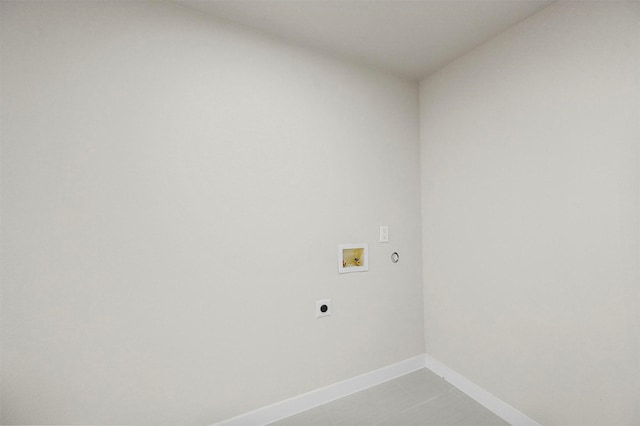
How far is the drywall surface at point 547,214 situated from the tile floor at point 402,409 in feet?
0.62

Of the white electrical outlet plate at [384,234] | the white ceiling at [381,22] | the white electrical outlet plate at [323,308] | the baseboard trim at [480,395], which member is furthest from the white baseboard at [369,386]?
the white ceiling at [381,22]

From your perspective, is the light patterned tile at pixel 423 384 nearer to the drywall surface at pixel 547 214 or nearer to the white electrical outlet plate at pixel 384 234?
the drywall surface at pixel 547 214

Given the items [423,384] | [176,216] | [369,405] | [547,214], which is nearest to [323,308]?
[369,405]

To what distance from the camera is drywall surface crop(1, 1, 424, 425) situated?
1.12 m

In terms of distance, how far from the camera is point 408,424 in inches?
59.5

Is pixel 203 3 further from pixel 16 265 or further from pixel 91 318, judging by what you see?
pixel 91 318

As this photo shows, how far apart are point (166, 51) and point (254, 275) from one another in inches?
52.5

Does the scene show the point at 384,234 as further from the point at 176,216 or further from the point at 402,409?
the point at 176,216

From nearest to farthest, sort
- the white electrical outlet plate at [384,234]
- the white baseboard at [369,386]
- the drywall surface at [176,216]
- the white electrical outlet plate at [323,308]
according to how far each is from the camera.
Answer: the drywall surface at [176,216]
the white baseboard at [369,386]
the white electrical outlet plate at [323,308]
the white electrical outlet plate at [384,234]

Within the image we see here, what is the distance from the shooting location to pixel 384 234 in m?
2.00

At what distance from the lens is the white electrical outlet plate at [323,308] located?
172 centimetres

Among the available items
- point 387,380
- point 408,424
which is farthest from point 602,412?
point 387,380

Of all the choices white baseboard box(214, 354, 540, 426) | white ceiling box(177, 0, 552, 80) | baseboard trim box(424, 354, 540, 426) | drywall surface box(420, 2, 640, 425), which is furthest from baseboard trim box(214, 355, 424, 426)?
white ceiling box(177, 0, 552, 80)

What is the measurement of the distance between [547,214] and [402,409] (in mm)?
1468
